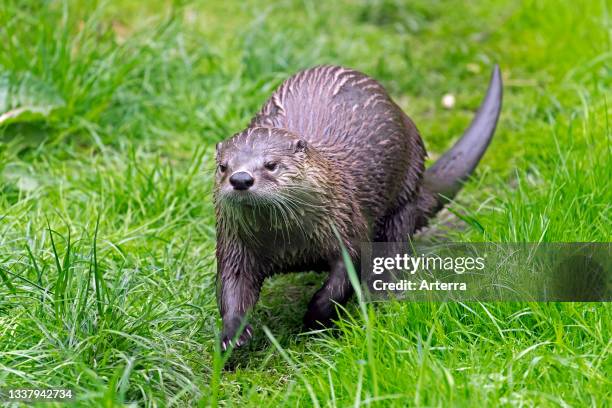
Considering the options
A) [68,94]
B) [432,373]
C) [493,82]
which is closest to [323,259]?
[432,373]

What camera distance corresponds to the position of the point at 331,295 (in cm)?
276

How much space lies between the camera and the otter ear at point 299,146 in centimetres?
260

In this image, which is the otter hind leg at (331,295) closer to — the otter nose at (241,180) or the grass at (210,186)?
the grass at (210,186)

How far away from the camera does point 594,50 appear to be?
15.1 ft

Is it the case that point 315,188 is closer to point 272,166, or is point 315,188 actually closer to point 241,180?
point 272,166

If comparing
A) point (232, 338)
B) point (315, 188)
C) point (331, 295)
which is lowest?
point (232, 338)

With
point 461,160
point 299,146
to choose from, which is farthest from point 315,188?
point 461,160

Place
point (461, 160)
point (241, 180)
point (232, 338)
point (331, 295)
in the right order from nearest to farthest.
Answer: point (241, 180), point (232, 338), point (331, 295), point (461, 160)

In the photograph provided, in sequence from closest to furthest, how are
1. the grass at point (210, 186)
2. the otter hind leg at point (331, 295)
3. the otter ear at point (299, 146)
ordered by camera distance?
1. the grass at point (210, 186)
2. the otter ear at point (299, 146)
3. the otter hind leg at point (331, 295)

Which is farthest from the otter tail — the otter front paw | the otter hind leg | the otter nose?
the otter nose

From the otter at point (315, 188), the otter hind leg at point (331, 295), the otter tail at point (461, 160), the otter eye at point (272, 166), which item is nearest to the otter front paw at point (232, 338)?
the otter at point (315, 188)

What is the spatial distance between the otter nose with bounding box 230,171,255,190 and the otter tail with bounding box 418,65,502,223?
1.09 metres

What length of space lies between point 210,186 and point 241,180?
4.26 feet

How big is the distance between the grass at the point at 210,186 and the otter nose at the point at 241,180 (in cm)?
45
